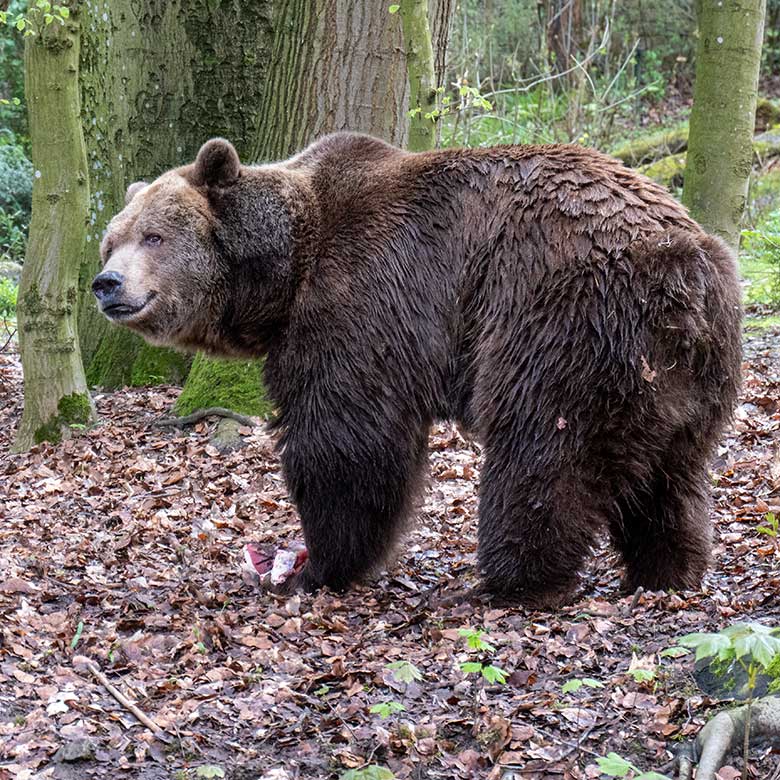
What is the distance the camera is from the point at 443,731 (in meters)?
4.29

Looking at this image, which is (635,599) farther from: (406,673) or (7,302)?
(7,302)

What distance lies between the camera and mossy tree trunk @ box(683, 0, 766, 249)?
9719 mm

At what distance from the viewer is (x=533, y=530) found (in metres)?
5.54

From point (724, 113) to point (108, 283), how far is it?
247 inches

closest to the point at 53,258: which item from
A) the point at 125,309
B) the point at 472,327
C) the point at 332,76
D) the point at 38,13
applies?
the point at 38,13

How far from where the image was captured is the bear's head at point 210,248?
6.25 m

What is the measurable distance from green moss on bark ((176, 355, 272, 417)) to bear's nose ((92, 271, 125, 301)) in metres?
3.32

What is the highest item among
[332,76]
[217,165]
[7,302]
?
[332,76]

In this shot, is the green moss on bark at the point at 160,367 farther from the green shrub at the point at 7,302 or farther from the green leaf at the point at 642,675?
the green leaf at the point at 642,675

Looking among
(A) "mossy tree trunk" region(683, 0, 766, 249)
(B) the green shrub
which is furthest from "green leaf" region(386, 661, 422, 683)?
(B) the green shrub

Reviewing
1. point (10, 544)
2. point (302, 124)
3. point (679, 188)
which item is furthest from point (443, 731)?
point (679, 188)

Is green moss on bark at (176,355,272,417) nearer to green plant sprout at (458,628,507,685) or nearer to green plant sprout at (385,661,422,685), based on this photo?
green plant sprout at (458,628,507,685)

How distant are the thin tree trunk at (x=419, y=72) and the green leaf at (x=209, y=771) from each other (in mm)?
5099

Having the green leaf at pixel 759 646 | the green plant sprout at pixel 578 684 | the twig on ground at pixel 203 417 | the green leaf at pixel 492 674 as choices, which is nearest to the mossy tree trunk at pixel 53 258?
the twig on ground at pixel 203 417
